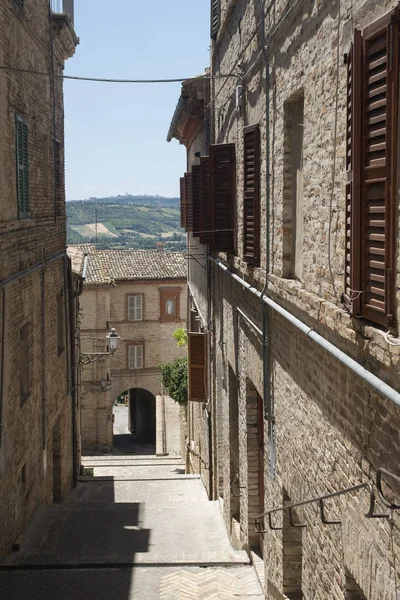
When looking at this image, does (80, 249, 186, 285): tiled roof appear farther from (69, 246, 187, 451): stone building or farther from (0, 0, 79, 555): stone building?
(0, 0, 79, 555): stone building

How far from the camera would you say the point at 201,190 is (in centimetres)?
1324

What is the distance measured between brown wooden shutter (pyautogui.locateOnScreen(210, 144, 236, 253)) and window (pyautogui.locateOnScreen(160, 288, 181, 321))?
26.3 metres

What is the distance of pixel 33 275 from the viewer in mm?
13609

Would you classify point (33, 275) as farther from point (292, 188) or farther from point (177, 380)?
point (177, 380)

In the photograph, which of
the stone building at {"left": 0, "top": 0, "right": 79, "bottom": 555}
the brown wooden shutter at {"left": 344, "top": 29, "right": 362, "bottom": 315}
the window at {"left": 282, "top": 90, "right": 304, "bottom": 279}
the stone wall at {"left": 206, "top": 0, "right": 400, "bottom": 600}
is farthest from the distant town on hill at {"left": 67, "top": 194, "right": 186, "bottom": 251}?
the brown wooden shutter at {"left": 344, "top": 29, "right": 362, "bottom": 315}

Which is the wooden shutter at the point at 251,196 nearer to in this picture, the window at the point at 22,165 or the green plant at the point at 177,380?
the window at the point at 22,165

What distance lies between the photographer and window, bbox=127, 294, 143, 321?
38.3 meters

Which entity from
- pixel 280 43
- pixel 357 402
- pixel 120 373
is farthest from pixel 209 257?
pixel 120 373

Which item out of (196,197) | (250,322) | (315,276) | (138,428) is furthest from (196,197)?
(138,428)

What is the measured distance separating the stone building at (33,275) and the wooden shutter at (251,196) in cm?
335

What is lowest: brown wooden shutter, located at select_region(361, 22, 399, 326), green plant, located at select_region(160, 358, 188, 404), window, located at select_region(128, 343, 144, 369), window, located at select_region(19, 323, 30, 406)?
window, located at select_region(128, 343, 144, 369)

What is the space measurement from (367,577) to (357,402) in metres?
1.10

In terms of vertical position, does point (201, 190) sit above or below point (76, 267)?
above

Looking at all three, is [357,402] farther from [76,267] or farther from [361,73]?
[76,267]
